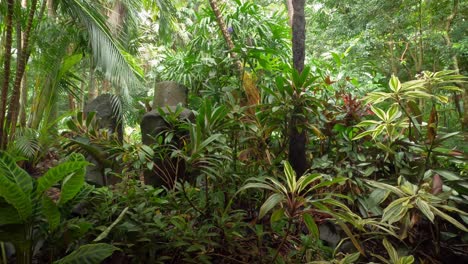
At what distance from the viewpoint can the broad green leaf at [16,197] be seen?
3.74 feet

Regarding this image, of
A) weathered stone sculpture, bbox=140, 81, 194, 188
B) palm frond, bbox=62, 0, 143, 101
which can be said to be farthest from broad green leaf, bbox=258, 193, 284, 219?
palm frond, bbox=62, 0, 143, 101

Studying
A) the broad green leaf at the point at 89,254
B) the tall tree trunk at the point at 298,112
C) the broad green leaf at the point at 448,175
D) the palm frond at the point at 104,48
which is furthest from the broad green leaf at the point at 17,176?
the palm frond at the point at 104,48

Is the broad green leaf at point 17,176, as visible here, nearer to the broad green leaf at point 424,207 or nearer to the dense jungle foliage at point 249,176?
the dense jungle foliage at point 249,176

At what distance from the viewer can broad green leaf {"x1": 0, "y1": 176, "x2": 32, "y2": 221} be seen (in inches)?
44.9

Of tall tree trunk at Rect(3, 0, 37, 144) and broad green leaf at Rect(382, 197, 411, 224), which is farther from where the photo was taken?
tall tree trunk at Rect(3, 0, 37, 144)

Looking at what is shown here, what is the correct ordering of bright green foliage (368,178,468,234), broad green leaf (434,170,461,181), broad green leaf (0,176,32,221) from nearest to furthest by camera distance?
broad green leaf (0,176,32,221) < bright green foliage (368,178,468,234) < broad green leaf (434,170,461,181)

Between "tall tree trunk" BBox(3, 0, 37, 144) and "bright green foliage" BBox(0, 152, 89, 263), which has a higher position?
"tall tree trunk" BBox(3, 0, 37, 144)

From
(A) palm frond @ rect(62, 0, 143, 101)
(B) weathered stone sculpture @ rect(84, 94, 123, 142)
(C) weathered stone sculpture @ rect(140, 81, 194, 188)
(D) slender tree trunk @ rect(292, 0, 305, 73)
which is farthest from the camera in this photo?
(A) palm frond @ rect(62, 0, 143, 101)

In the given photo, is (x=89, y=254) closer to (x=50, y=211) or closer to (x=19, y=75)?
(x=50, y=211)

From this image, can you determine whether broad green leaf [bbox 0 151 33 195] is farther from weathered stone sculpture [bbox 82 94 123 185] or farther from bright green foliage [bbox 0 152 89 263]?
weathered stone sculpture [bbox 82 94 123 185]

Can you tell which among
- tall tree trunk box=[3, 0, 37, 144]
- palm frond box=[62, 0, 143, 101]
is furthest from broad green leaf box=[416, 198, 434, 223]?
palm frond box=[62, 0, 143, 101]

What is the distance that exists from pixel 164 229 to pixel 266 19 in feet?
10.5

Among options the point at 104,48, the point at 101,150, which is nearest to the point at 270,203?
the point at 101,150

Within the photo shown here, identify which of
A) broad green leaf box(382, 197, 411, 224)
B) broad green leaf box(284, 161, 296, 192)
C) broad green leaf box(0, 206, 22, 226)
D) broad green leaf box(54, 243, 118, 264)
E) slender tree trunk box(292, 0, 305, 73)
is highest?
slender tree trunk box(292, 0, 305, 73)
